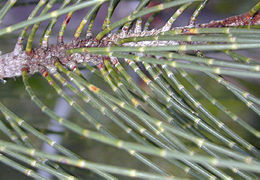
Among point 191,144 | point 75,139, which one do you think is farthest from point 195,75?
point 75,139

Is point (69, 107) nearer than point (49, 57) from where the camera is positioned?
No

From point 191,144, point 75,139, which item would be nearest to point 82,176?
point 75,139

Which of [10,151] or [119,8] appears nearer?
[10,151]

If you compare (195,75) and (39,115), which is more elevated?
(195,75)

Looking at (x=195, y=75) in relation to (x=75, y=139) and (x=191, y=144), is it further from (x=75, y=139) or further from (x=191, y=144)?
(x=75, y=139)

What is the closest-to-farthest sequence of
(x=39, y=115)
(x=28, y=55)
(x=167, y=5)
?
1. (x=167, y=5)
2. (x=28, y=55)
3. (x=39, y=115)

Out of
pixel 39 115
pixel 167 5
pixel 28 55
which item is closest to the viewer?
pixel 167 5

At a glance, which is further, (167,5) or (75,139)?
(75,139)

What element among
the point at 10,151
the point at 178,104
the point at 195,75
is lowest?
the point at 10,151

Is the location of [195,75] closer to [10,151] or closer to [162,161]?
[162,161]
